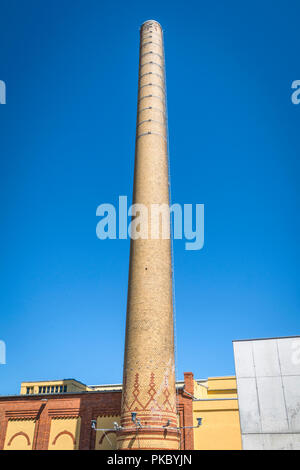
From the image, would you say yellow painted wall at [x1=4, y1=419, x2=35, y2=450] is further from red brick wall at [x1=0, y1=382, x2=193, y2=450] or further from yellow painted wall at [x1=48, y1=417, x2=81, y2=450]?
yellow painted wall at [x1=48, y1=417, x2=81, y2=450]

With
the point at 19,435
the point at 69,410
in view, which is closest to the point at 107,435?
the point at 69,410

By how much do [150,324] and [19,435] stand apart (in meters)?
10.1

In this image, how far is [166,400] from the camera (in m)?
16.7

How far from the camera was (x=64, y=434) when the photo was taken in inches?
814

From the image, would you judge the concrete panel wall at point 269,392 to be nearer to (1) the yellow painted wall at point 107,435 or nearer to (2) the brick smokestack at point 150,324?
(2) the brick smokestack at point 150,324

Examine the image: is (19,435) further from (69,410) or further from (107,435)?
(107,435)

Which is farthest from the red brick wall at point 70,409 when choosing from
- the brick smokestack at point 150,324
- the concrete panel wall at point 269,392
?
the concrete panel wall at point 269,392

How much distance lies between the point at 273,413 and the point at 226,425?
253cm

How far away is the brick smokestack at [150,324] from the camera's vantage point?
16219mm

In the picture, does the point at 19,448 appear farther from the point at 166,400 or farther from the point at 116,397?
the point at 166,400

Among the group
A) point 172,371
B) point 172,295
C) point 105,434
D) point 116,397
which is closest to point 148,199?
point 172,295

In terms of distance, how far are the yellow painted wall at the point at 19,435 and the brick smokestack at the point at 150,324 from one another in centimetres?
693
